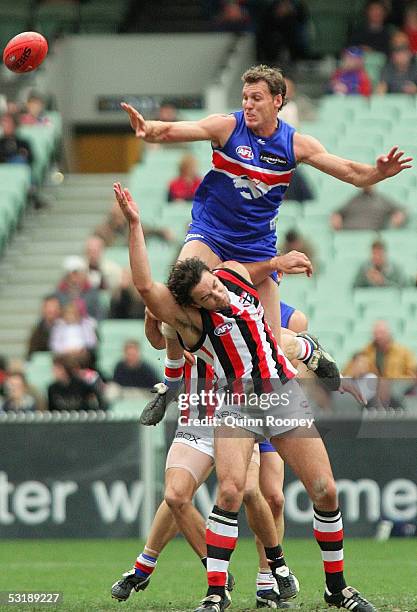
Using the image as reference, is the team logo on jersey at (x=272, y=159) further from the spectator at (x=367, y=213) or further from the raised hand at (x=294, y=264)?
the spectator at (x=367, y=213)

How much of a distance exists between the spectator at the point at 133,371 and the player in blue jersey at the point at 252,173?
5.79 meters

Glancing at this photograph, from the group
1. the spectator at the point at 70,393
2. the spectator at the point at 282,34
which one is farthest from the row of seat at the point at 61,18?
the spectator at the point at 70,393

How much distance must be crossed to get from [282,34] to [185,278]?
1368 centimetres

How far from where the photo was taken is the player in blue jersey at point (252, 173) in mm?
9914

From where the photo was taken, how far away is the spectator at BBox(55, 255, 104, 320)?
17.6 metres

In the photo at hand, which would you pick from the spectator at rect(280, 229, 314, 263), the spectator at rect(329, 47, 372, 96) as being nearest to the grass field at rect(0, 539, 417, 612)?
the spectator at rect(280, 229, 314, 263)

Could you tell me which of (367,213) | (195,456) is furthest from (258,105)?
(367,213)

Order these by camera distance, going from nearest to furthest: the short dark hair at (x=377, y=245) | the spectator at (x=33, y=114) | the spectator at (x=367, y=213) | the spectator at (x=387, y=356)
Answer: the spectator at (x=387, y=356)
the short dark hair at (x=377, y=245)
the spectator at (x=367, y=213)
the spectator at (x=33, y=114)

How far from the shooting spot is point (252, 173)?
396 inches

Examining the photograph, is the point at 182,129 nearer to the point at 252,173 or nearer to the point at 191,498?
the point at 252,173

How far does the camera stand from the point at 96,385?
16094 millimetres

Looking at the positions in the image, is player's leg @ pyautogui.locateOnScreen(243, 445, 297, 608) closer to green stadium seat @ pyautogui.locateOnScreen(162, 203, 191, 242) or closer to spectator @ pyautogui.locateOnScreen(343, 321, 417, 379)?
spectator @ pyautogui.locateOnScreen(343, 321, 417, 379)

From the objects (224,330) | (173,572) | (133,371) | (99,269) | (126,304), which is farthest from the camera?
(99,269)

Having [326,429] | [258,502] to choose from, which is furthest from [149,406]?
[326,429]
